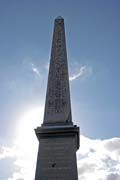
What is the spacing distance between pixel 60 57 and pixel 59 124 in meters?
3.97

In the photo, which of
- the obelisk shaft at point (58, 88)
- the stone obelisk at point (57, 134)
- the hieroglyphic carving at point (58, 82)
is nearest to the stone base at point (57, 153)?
the stone obelisk at point (57, 134)

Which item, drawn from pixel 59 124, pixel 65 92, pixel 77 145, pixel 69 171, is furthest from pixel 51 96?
pixel 69 171

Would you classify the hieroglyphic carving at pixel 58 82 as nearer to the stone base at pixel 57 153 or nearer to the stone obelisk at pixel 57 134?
the stone obelisk at pixel 57 134

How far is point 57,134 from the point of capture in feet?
39.3

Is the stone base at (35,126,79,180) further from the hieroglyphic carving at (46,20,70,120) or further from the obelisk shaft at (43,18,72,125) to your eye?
the hieroglyphic carving at (46,20,70,120)

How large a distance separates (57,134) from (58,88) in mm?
2537

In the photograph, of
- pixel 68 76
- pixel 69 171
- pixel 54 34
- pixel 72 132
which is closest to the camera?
pixel 69 171

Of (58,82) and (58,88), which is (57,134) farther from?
(58,82)

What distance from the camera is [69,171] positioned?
10930 millimetres

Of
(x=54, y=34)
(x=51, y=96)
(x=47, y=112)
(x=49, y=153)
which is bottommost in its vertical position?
(x=49, y=153)

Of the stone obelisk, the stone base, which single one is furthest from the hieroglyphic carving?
the stone base

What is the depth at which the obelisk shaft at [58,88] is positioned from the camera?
12.8m

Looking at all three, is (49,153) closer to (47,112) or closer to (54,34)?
(47,112)

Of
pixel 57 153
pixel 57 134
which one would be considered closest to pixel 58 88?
pixel 57 134
